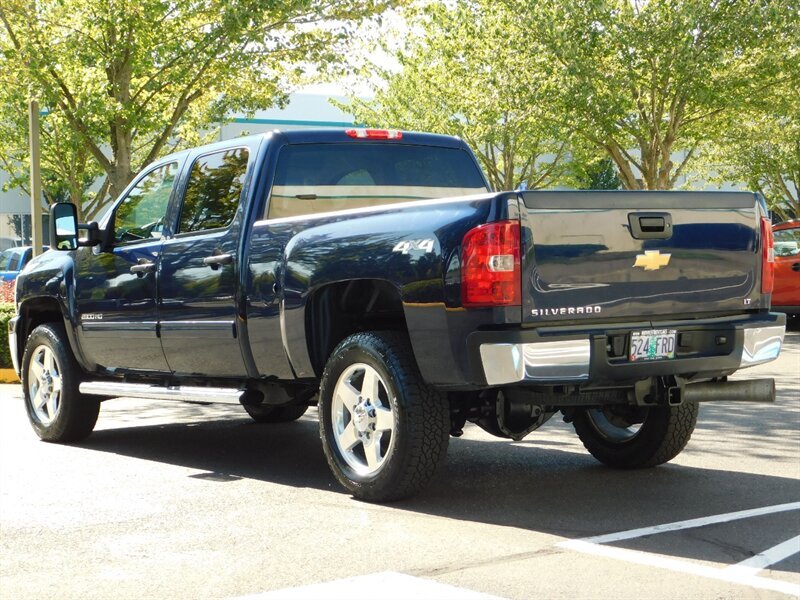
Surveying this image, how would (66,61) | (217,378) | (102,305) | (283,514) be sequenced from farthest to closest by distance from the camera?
(66,61), (102,305), (217,378), (283,514)

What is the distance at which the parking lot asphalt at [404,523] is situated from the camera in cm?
462

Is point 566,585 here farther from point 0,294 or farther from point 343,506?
point 0,294

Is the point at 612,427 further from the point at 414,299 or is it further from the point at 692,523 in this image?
the point at 414,299

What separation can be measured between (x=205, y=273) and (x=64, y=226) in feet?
5.64

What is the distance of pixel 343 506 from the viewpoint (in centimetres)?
613

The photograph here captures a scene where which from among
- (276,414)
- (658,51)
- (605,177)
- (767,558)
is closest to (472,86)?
(658,51)

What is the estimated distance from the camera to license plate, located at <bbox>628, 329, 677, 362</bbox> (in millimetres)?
5766

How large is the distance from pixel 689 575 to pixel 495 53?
70.4 feet

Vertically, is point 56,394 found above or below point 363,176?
below

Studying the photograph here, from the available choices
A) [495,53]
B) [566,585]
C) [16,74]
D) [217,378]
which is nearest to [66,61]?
[16,74]

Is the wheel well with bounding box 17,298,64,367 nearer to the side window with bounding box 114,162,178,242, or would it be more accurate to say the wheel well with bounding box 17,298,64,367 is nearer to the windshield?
the side window with bounding box 114,162,178,242

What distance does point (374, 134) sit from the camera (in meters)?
7.53

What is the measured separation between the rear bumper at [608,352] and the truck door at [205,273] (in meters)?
2.03

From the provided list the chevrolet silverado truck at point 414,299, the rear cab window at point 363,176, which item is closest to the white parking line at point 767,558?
the chevrolet silverado truck at point 414,299
